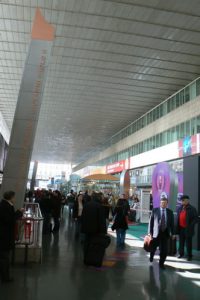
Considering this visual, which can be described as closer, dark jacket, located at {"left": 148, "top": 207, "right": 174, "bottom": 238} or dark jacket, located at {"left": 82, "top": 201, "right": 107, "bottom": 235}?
dark jacket, located at {"left": 82, "top": 201, "right": 107, "bottom": 235}

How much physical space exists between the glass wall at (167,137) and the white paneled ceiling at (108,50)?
305 cm

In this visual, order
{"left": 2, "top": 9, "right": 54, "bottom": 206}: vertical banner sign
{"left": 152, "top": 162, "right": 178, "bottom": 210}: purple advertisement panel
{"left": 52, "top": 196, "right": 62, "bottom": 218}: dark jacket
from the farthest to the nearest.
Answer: {"left": 52, "top": 196, "right": 62, "bottom": 218}: dark jacket → {"left": 152, "top": 162, "right": 178, "bottom": 210}: purple advertisement panel → {"left": 2, "top": 9, "right": 54, "bottom": 206}: vertical banner sign

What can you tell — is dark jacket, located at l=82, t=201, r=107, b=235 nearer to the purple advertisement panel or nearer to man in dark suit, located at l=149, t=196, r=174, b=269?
A: man in dark suit, located at l=149, t=196, r=174, b=269

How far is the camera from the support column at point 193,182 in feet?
34.3

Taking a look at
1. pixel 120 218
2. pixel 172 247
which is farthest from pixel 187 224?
pixel 120 218

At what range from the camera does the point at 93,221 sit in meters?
7.58

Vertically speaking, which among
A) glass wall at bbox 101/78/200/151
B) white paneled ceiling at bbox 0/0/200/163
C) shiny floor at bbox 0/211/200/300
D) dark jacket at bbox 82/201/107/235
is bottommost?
shiny floor at bbox 0/211/200/300

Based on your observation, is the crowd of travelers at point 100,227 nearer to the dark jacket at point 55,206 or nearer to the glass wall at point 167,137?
the dark jacket at point 55,206

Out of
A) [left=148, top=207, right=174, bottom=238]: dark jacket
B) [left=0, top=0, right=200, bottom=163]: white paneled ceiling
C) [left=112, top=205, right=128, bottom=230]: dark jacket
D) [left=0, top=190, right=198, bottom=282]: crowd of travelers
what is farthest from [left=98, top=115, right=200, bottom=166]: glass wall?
[left=148, top=207, right=174, bottom=238]: dark jacket

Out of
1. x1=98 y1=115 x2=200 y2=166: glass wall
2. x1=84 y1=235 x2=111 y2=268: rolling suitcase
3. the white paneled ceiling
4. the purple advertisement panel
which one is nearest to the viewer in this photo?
x1=84 y1=235 x2=111 y2=268: rolling suitcase

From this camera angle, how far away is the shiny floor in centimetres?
528

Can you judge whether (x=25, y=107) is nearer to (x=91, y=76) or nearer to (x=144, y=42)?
(x=144, y=42)

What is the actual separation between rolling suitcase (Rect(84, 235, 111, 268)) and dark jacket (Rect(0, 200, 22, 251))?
7.44 ft

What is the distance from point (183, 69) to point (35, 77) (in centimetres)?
1552
